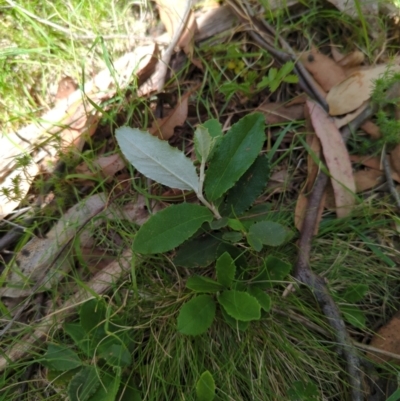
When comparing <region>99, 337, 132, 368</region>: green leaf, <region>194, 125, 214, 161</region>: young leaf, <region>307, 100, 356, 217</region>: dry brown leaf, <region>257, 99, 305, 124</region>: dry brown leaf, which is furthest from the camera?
<region>257, 99, 305, 124</region>: dry brown leaf

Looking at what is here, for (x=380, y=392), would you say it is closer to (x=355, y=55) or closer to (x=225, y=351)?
(x=225, y=351)

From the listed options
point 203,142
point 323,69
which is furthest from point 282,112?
point 203,142

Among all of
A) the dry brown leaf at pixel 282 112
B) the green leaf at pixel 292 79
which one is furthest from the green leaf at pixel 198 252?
the green leaf at pixel 292 79

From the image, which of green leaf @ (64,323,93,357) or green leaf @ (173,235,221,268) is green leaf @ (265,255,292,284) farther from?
green leaf @ (64,323,93,357)

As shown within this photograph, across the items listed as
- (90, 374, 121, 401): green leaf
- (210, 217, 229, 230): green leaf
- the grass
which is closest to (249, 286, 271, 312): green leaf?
the grass

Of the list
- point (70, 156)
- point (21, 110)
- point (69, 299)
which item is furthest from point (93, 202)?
point (21, 110)

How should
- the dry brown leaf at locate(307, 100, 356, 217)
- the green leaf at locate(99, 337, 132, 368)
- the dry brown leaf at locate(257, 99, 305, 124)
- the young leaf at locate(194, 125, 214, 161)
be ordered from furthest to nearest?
the dry brown leaf at locate(257, 99, 305, 124)
the dry brown leaf at locate(307, 100, 356, 217)
the green leaf at locate(99, 337, 132, 368)
the young leaf at locate(194, 125, 214, 161)

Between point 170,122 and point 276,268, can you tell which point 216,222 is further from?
point 170,122
